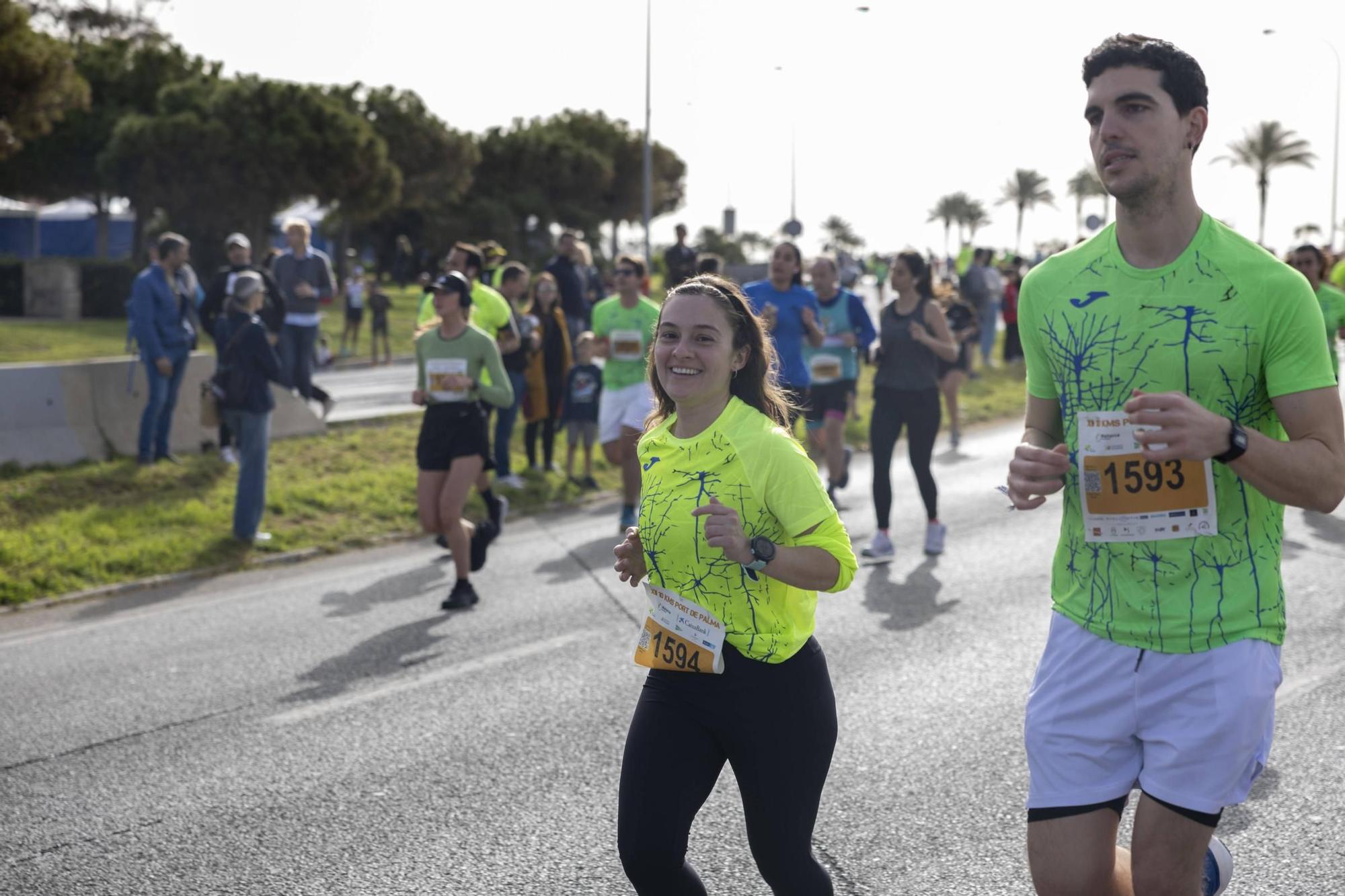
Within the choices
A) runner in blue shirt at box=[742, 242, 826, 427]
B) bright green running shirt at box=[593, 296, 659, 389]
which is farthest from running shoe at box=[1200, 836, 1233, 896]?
runner in blue shirt at box=[742, 242, 826, 427]

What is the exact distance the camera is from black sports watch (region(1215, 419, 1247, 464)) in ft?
8.43

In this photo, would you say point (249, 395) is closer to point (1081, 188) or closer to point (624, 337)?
point (624, 337)

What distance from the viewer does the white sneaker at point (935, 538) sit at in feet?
30.9

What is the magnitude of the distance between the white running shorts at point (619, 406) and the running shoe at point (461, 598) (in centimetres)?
198

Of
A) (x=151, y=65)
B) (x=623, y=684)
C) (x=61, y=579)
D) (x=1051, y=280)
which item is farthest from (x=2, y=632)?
(x=151, y=65)

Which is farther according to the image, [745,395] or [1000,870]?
[1000,870]

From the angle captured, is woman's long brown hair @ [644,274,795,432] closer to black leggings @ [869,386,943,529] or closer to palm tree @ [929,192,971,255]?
black leggings @ [869,386,943,529]

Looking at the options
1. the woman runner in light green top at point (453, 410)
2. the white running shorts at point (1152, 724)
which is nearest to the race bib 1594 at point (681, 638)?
the white running shorts at point (1152, 724)

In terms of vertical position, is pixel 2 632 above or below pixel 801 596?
below

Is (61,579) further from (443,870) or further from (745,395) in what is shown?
(745,395)

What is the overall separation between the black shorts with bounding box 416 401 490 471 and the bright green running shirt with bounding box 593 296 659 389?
208 centimetres

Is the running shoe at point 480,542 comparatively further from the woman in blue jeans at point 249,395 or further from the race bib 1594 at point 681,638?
the race bib 1594 at point 681,638

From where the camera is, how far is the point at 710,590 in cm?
332

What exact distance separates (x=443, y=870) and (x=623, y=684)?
2.13 m
